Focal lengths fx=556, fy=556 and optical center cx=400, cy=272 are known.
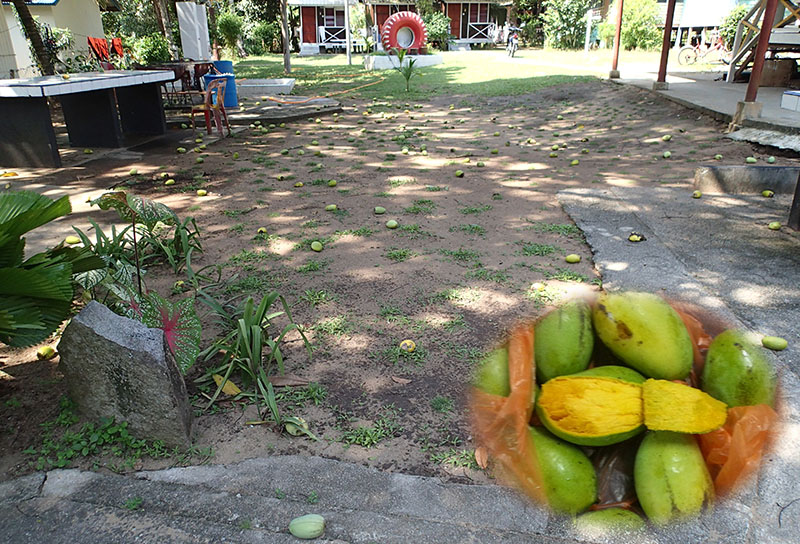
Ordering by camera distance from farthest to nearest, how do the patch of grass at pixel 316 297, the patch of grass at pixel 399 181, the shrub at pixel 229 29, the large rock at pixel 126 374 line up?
the shrub at pixel 229 29 < the patch of grass at pixel 399 181 < the patch of grass at pixel 316 297 < the large rock at pixel 126 374

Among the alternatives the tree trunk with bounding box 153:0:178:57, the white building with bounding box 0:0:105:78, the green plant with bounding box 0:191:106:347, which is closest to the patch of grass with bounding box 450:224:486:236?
the green plant with bounding box 0:191:106:347

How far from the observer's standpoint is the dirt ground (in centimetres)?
241

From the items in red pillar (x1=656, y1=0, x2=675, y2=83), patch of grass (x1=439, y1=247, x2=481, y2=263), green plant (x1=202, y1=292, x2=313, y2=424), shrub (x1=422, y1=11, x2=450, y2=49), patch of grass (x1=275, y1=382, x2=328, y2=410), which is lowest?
patch of grass (x1=439, y1=247, x2=481, y2=263)

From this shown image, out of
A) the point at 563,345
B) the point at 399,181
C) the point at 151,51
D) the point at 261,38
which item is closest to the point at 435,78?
the point at 151,51

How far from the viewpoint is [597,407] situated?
0.76 m

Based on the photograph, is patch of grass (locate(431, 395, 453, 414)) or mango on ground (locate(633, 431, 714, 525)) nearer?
mango on ground (locate(633, 431, 714, 525))

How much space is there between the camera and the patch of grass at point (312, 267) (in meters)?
4.15

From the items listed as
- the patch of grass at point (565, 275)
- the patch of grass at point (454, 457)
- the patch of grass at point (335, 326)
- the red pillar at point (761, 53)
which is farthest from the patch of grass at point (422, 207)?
the red pillar at point (761, 53)

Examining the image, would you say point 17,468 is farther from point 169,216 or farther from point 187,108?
point 187,108

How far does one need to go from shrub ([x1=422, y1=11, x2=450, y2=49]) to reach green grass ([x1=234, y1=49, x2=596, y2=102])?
7176 millimetres

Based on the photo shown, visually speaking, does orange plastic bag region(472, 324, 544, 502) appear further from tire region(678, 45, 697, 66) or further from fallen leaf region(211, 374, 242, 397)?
tire region(678, 45, 697, 66)

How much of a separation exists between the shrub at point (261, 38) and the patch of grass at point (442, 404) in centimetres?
3244

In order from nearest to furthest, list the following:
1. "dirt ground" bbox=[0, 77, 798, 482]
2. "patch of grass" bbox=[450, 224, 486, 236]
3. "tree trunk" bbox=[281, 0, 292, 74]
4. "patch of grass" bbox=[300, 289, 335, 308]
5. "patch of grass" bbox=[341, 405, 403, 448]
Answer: "patch of grass" bbox=[341, 405, 403, 448]
"dirt ground" bbox=[0, 77, 798, 482]
"patch of grass" bbox=[300, 289, 335, 308]
"patch of grass" bbox=[450, 224, 486, 236]
"tree trunk" bbox=[281, 0, 292, 74]

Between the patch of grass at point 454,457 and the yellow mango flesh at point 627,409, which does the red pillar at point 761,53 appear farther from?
the yellow mango flesh at point 627,409
